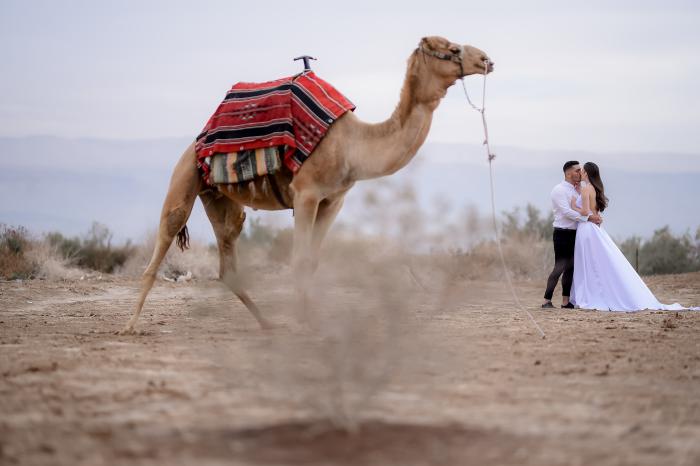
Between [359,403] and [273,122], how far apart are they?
4786 millimetres

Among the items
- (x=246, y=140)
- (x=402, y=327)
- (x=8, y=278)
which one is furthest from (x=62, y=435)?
(x=8, y=278)

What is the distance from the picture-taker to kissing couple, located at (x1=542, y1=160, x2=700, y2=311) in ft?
45.0

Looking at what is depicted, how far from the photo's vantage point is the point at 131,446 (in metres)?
4.81

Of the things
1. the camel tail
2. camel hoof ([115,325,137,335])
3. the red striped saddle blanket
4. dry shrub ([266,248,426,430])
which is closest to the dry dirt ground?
dry shrub ([266,248,426,430])

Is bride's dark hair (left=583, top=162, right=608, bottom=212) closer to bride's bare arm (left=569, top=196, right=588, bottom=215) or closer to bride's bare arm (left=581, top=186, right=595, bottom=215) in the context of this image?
bride's bare arm (left=581, top=186, right=595, bottom=215)

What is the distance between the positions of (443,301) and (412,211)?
637 mm

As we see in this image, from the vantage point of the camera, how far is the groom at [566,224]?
14.0 meters

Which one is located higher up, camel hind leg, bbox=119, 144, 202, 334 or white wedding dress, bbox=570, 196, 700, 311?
camel hind leg, bbox=119, 144, 202, 334

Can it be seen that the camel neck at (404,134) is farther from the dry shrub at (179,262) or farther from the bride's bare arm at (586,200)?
the dry shrub at (179,262)

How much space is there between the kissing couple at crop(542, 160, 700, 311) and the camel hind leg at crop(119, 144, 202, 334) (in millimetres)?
5932

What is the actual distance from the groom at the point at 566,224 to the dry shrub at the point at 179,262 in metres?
8.78

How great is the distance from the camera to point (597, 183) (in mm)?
14203

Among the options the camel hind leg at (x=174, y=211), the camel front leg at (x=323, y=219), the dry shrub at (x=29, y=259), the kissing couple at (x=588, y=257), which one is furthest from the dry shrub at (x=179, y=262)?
the camel front leg at (x=323, y=219)

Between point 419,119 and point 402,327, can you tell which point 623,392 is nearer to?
point 402,327
